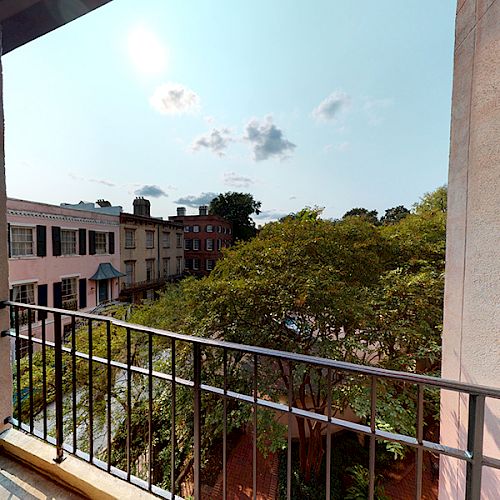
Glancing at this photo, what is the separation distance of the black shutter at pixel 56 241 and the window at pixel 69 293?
1.02 m

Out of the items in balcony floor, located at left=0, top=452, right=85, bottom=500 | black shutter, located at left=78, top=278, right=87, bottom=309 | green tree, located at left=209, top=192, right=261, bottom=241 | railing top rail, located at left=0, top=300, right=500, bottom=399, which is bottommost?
black shutter, located at left=78, top=278, right=87, bottom=309

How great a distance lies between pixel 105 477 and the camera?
48.4 inches

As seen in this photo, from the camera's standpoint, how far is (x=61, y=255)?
938 cm

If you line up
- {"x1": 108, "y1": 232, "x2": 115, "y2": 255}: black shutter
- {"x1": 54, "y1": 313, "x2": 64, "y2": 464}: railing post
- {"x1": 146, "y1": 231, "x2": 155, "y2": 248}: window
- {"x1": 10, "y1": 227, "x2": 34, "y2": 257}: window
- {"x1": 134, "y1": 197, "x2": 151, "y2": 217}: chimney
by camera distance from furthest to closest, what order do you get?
{"x1": 134, "y1": 197, "x2": 151, "y2": 217}: chimney < {"x1": 146, "y1": 231, "x2": 155, "y2": 248}: window < {"x1": 108, "y1": 232, "x2": 115, "y2": 255}: black shutter < {"x1": 10, "y1": 227, "x2": 34, "y2": 257}: window < {"x1": 54, "y1": 313, "x2": 64, "y2": 464}: railing post

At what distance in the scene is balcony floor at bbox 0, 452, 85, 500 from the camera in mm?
1198

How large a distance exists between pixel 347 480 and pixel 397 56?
19.9 feet

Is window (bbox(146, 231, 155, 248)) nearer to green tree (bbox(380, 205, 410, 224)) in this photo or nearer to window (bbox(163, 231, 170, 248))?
window (bbox(163, 231, 170, 248))

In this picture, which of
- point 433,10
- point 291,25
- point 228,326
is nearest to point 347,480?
point 228,326

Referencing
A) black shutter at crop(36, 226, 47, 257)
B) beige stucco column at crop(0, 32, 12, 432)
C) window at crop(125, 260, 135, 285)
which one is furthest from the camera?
window at crop(125, 260, 135, 285)

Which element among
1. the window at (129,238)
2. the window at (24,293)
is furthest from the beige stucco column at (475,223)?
the window at (129,238)

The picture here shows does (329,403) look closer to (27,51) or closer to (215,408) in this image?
(27,51)

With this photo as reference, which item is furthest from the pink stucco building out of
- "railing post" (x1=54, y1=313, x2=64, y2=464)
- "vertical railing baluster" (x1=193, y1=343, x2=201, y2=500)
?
"vertical railing baluster" (x1=193, y1=343, x2=201, y2=500)

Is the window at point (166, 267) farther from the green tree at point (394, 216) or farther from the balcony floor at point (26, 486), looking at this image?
the balcony floor at point (26, 486)

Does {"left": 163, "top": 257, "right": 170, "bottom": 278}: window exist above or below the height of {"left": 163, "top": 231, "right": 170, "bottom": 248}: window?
below
